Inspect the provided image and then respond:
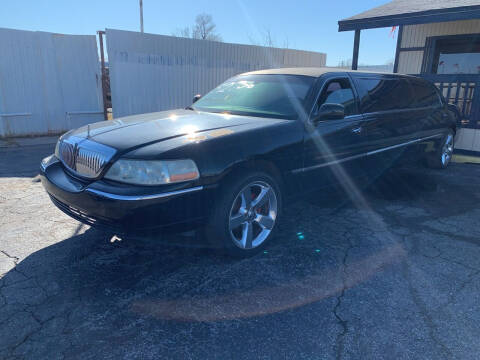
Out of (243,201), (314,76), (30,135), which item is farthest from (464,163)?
(30,135)

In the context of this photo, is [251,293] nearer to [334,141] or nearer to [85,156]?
[85,156]

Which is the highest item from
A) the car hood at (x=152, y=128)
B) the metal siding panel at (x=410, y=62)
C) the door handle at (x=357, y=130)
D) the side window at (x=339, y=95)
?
the metal siding panel at (x=410, y=62)

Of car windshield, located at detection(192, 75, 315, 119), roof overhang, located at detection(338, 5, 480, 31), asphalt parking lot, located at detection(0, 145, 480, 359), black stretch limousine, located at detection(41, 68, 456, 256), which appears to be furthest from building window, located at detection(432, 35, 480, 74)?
car windshield, located at detection(192, 75, 315, 119)

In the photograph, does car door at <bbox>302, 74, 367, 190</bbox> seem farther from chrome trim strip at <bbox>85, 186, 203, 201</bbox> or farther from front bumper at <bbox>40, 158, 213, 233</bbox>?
chrome trim strip at <bbox>85, 186, 203, 201</bbox>

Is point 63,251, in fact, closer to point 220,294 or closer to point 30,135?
point 220,294

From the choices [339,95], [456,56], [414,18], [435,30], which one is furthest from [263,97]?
[456,56]

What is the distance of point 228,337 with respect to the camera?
2301 millimetres

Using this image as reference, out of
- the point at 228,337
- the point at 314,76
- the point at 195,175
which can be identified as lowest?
the point at 228,337

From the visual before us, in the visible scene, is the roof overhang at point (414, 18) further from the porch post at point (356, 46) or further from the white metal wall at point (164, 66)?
the white metal wall at point (164, 66)

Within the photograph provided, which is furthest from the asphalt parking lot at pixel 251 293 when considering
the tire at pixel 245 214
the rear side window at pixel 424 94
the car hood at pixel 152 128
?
the rear side window at pixel 424 94

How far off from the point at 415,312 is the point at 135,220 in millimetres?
2106

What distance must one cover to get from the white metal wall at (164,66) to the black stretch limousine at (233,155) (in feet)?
18.7

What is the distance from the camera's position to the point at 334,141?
4.00 m

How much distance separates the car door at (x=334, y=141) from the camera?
12.3 feet
